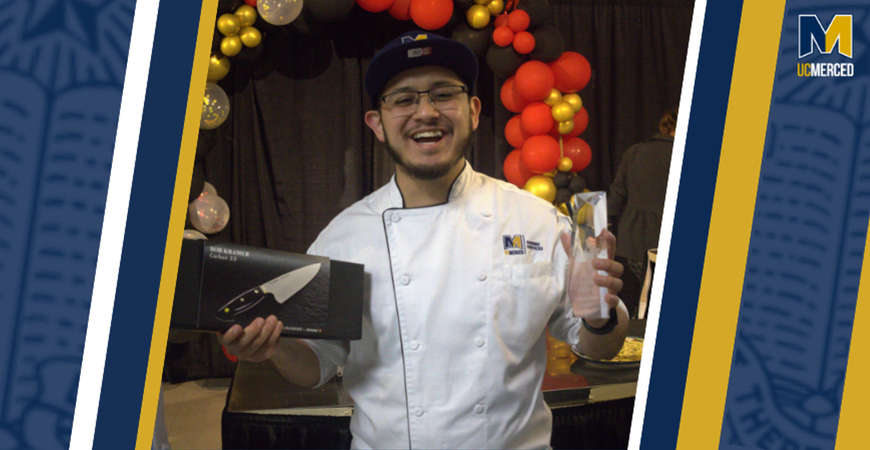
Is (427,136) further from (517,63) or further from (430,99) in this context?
(517,63)

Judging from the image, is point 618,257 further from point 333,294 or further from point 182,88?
point 182,88

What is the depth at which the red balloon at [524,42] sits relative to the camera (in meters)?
1.25

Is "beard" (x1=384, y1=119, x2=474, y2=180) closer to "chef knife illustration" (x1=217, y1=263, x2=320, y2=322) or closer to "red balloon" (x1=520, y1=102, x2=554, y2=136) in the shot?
"chef knife illustration" (x1=217, y1=263, x2=320, y2=322)

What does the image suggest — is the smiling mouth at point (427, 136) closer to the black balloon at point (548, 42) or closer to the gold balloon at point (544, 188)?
the black balloon at point (548, 42)

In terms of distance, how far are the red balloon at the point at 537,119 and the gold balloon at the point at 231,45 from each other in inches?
31.9

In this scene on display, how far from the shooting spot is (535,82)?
149 cm

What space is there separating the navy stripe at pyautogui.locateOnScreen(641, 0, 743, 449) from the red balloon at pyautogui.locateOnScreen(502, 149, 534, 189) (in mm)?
1025

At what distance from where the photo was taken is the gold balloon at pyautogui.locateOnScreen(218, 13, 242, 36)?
3.82 feet

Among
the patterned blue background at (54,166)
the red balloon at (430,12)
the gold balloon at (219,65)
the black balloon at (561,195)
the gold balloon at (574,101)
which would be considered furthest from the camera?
the black balloon at (561,195)

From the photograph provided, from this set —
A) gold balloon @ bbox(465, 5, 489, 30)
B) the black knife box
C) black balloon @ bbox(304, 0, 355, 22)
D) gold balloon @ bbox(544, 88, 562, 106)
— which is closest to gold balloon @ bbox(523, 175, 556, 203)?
gold balloon @ bbox(544, 88, 562, 106)

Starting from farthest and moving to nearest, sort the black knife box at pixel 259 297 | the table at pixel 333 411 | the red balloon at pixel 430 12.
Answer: the red balloon at pixel 430 12
the table at pixel 333 411
the black knife box at pixel 259 297

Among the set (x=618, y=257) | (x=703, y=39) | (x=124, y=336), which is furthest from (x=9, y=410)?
(x=618, y=257)

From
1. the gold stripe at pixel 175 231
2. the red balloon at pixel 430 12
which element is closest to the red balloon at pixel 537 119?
the red balloon at pixel 430 12

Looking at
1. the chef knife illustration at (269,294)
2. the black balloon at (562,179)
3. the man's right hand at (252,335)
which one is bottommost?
the man's right hand at (252,335)
